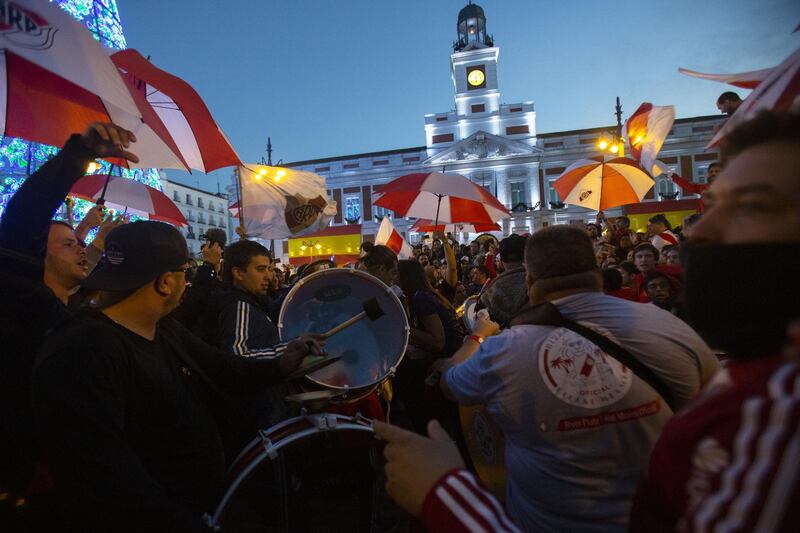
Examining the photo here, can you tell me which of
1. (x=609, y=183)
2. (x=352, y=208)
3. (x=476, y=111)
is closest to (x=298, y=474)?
(x=609, y=183)

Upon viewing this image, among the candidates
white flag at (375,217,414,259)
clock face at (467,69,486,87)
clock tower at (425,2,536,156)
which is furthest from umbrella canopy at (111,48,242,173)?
clock face at (467,69,486,87)

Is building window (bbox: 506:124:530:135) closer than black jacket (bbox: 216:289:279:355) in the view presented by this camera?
No

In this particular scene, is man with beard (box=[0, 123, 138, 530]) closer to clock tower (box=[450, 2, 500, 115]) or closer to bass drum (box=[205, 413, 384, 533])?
bass drum (box=[205, 413, 384, 533])

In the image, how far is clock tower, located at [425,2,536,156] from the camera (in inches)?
1989

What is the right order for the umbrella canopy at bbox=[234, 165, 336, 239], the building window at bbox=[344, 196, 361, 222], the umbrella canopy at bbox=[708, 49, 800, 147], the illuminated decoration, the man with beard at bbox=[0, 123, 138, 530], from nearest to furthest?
the umbrella canopy at bbox=[708, 49, 800, 147] < the man with beard at bbox=[0, 123, 138, 530] < the umbrella canopy at bbox=[234, 165, 336, 239] < the illuminated decoration < the building window at bbox=[344, 196, 361, 222]

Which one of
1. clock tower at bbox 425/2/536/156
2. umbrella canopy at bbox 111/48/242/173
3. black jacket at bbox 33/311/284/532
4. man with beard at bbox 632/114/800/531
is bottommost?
black jacket at bbox 33/311/284/532

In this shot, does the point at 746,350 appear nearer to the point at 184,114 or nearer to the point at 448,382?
the point at 448,382

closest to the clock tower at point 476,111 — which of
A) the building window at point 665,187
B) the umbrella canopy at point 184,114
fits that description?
the building window at point 665,187

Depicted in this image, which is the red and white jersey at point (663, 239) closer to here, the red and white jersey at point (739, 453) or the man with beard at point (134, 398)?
the man with beard at point (134, 398)

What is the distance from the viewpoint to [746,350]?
0.73m

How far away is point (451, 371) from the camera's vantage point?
2.12m

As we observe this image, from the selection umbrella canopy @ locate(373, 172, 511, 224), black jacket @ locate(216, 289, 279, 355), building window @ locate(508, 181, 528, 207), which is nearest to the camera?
black jacket @ locate(216, 289, 279, 355)

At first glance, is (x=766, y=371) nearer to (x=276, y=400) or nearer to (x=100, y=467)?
(x=100, y=467)

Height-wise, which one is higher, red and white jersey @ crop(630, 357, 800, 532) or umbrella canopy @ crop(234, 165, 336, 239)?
umbrella canopy @ crop(234, 165, 336, 239)
